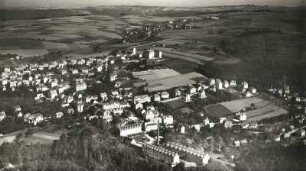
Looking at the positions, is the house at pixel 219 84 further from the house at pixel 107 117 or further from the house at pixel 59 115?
the house at pixel 59 115

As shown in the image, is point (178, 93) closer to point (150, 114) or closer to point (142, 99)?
point (142, 99)

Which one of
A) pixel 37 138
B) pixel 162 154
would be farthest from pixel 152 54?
pixel 37 138

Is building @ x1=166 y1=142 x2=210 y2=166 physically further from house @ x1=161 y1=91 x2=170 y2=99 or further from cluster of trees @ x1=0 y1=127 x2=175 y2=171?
house @ x1=161 y1=91 x2=170 y2=99

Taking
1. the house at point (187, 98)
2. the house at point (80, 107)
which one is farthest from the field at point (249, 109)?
the house at point (80, 107)

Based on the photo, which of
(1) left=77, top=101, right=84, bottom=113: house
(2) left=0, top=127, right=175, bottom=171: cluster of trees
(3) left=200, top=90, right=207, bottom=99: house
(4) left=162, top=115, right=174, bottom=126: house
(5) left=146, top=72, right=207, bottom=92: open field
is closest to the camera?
(2) left=0, top=127, right=175, bottom=171: cluster of trees

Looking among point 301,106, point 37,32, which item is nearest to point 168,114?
point 301,106

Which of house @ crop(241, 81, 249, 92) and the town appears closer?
the town

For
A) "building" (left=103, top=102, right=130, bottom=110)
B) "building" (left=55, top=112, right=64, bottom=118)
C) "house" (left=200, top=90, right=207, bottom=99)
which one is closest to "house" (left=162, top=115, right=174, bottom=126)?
"building" (left=103, top=102, right=130, bottom=110)
